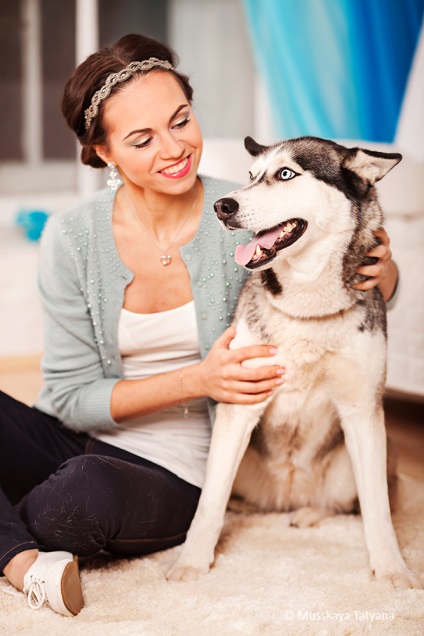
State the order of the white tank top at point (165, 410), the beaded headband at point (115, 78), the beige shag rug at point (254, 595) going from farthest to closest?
the white tank top at point (165, 410), the beaded headband at point (115, 78), the beige shag rug at point (254, 595)

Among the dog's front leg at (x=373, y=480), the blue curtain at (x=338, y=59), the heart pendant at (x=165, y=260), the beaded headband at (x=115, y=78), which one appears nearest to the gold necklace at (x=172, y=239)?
the heart pendant at (x=165, y=260)

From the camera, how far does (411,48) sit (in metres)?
4.09

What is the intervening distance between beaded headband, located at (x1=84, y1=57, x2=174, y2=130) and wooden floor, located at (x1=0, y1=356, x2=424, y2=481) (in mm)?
1350

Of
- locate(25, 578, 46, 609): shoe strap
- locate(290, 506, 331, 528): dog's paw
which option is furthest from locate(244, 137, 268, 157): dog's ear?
locate(25, 578, 46, 609): shoe strap

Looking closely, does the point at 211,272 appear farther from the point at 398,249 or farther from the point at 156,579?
the point at 398,249

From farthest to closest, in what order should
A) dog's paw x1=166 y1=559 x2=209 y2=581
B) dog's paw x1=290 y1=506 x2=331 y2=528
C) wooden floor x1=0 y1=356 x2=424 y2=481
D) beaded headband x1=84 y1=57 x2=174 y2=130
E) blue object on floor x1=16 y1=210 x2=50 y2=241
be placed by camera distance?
1. blue object on floor x1=16 y1=210 x2=50 y2=241
2. wooden floor x1=0 y1=356 x2=424 y2=481
3. dog's paw x1=290 y1=506 x2=331 y2=528
4. beaded headband x1=84 y1=57 x2=174 y2=130
5. dog's paw x1=166 y1=559 x2=209 y2=581

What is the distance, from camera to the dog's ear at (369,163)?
1505 millimetres

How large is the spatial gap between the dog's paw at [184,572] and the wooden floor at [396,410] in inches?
36.6

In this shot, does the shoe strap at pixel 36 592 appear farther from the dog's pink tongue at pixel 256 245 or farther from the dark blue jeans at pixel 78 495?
the dog's pink tongue at pixel 256 245

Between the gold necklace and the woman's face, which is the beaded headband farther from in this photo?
the gold necklace

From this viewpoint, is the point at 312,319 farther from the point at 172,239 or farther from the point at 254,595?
the point at 254,595

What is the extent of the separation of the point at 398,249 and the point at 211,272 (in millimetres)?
1114

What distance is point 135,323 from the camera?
178 cm

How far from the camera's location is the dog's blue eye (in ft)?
4.95
